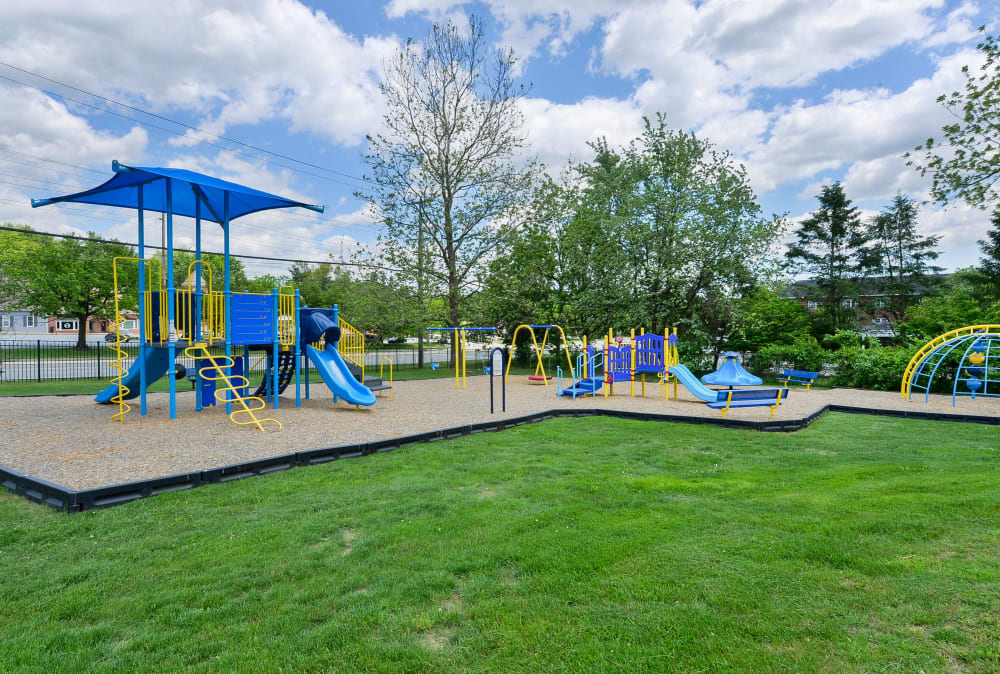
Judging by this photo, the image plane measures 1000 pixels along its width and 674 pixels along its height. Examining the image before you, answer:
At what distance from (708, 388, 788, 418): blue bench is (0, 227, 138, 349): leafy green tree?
130 feet

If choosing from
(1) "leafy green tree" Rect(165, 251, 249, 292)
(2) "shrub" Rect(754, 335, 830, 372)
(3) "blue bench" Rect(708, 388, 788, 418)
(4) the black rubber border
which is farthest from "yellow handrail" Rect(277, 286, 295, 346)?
(1) "leafy green tree" Rect(165, 251, 249, 292)

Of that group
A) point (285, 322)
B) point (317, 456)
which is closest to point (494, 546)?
point (317, 456)

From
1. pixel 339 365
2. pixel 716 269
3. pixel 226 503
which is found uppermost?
pixel 716 269

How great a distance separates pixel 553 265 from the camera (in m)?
24.7

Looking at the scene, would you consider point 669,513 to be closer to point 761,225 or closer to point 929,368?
point 929,368

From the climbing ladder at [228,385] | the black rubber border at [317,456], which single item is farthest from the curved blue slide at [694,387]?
the climbing ladder at [228,385]

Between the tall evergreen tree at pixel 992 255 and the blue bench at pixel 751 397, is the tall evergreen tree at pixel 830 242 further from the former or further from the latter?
the blue bench at pixel 751 397

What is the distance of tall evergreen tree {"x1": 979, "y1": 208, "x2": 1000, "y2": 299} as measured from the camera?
89.9 feet

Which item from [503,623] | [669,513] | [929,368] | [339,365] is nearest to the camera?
[503,623]

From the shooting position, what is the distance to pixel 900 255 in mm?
39375

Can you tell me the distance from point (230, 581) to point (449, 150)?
2077cm

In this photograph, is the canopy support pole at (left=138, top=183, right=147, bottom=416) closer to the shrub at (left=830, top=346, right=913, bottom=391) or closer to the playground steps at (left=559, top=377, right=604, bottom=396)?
the playground steps at (left=559, top=377, right=604, bottom=396)

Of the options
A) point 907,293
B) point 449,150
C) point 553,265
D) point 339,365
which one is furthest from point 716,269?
point 907,293

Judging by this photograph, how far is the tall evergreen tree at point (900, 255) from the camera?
122 feet
